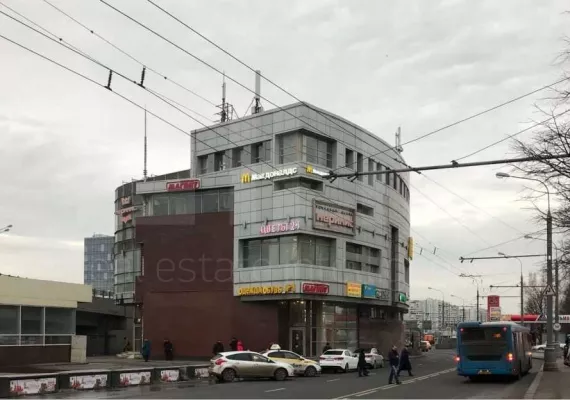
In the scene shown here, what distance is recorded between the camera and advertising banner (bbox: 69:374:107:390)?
23.6 metres

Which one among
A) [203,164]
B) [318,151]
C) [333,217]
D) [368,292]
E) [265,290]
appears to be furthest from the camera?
[203,164]

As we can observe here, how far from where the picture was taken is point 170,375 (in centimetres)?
2842

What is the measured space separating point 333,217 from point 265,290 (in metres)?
7.07

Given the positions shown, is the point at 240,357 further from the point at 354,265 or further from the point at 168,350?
the point at 354,265

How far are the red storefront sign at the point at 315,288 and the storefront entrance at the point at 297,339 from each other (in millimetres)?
3450

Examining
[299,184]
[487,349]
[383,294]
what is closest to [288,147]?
[299,184]

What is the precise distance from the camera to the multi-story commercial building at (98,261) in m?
185

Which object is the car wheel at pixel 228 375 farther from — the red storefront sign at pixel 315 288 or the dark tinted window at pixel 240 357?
the red storefront sign at pixel 315 288

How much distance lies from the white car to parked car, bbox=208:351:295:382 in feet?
25.1

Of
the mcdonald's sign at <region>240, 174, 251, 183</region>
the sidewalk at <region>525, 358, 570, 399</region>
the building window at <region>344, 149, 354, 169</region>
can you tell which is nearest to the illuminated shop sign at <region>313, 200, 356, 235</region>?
the building window at <region>344, 149, 354, 169</region>

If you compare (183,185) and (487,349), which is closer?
(487,349)

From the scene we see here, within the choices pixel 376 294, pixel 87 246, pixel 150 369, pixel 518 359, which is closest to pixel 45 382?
pixel 150 369

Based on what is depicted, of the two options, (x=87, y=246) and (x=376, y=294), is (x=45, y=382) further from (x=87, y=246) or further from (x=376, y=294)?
(x=87, y=246)

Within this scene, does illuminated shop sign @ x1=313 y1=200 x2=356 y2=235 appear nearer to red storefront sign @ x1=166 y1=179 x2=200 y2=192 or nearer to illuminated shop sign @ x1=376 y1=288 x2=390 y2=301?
illuminated shop sign @ x1=376 y1=288 x2=390 y2=301
